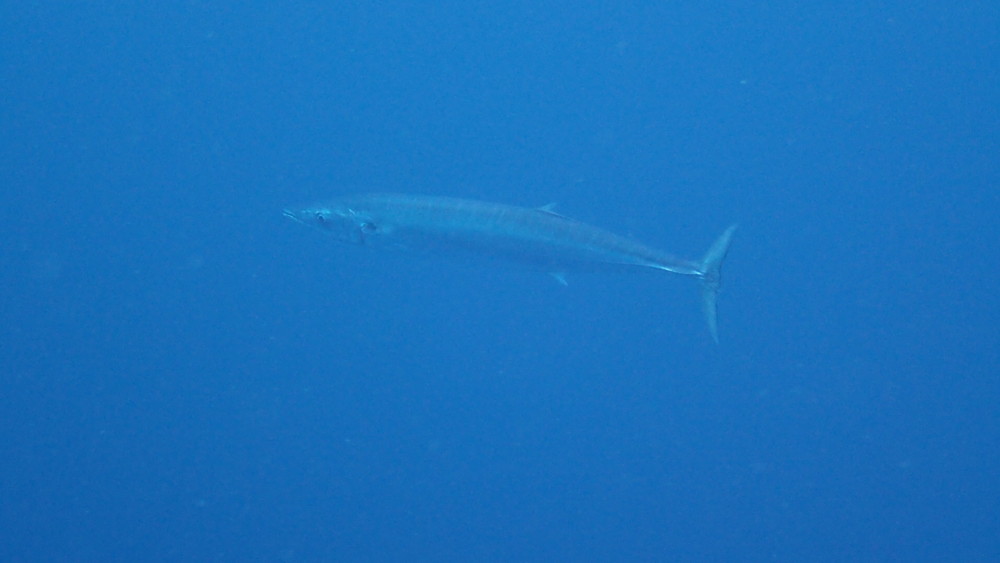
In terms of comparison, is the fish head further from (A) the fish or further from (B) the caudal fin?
(B) the caudal fin

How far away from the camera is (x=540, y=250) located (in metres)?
3.85

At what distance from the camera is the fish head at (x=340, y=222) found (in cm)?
425

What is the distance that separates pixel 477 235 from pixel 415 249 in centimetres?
46

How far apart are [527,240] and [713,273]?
3.66 feet

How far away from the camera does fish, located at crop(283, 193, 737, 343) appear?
151 inches

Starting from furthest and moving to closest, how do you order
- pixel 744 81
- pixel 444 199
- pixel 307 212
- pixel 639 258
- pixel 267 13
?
pixel 267 13 < pixel 744 81 < pixel 307 212 < pixel 444 199 < pixel 639 258

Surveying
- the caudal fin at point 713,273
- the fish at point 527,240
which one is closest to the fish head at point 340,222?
the fish at point 527,240

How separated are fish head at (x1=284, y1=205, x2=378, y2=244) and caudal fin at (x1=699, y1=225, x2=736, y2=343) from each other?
6.65 feet

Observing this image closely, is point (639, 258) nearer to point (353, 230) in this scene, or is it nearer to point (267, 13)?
point (353, 230)

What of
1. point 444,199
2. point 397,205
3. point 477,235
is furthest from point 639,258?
point 397,205

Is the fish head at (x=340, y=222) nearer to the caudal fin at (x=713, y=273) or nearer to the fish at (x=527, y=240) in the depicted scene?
the fish at (x=527, y=240)

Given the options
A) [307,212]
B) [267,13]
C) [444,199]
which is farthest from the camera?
[267,13]

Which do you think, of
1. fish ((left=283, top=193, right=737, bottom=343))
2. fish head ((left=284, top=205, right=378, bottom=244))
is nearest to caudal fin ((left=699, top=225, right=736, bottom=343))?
fish ((left=283, top=193, right=737, bottom=343))

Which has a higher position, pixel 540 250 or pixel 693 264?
pixel 693 264
